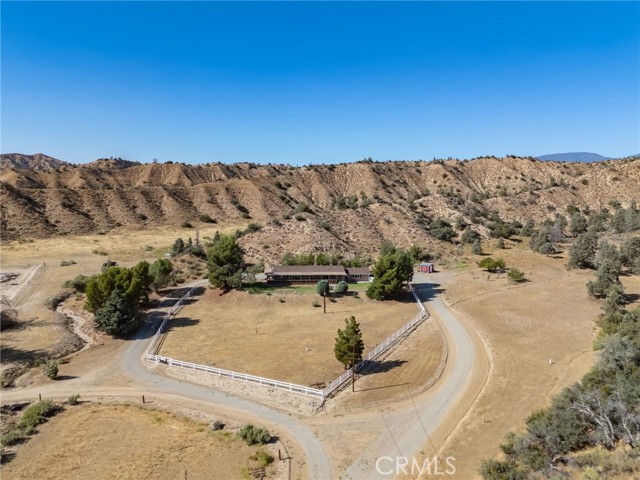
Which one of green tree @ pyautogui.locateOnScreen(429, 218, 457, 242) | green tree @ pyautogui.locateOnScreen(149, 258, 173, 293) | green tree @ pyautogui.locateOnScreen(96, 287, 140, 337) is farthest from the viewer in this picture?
green tree @ pyautogui.locateOnScreen(429, 218, 457, 242)

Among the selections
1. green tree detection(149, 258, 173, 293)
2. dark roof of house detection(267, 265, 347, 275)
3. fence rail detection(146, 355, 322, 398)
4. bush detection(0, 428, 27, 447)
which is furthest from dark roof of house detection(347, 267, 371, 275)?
bush detection(0, 428, 27, 447)

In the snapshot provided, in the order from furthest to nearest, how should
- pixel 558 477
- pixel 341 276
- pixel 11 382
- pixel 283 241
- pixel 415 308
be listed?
1. pixel 283 241
2. pixel 341 276
3. pixel 415 308
4. pixel 11 382
5. pixel 558 477

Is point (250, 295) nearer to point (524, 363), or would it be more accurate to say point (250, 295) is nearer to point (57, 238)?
point (524, 363)

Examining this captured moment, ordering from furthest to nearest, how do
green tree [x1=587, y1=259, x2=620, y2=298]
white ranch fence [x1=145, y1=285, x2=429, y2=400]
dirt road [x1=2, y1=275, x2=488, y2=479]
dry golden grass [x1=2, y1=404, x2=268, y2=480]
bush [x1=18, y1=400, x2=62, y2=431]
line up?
green tree [x1=587, y1=259, x2=620, y2=298] < white ranch fence [x1=145, y1=285, x2=429, y2=400] < bush [x1=18, y1=400, x2=62, y2=431] < dirt road [x1=2, y1=275, x2=488, y2=479] < dry golden grass [x1=2, y1=404, x2=268, y2=480]

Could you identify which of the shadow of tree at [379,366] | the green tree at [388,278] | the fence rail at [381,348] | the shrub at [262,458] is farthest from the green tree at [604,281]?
the shrub at [262,458]

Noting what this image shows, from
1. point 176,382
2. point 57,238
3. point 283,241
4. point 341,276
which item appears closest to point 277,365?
point 176,382

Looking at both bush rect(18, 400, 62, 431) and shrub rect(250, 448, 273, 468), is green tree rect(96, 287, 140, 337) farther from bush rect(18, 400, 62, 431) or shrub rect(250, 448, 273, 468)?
shrub rect(250, 448, 273, 468)

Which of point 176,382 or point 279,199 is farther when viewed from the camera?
point 279,199

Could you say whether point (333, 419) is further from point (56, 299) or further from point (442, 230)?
point (442, 230)
